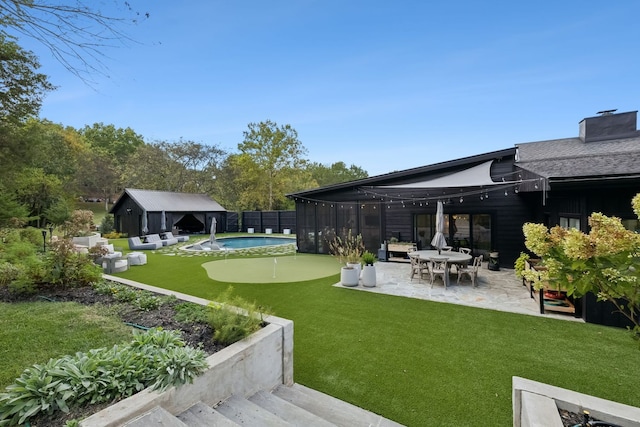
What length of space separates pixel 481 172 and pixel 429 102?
5.33 meters

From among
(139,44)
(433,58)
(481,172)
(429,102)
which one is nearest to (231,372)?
(139,44)

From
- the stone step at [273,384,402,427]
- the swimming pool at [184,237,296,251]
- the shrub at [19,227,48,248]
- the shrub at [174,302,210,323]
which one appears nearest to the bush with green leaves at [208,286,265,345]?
the shrub at [174,302,210,323]

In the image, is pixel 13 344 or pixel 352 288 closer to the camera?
pixel 13 344

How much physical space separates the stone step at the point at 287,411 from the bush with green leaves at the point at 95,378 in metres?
0.75

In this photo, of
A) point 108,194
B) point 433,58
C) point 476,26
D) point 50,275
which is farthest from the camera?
point 108,194

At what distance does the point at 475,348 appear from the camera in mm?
3957

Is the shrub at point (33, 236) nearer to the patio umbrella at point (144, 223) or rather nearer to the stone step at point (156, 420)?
the patio umbrella at point (144, 223)

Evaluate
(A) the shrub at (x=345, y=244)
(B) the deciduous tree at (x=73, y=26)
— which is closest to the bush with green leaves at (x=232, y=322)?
(B) the deciduous tree at (x=73, y=26)

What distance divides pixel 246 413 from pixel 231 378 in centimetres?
34

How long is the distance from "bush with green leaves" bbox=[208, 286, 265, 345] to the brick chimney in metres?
11.6

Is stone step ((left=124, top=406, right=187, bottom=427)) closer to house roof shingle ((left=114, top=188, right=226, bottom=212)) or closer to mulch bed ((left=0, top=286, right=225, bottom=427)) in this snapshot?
mulch bed ((left=0, top=286, right=225, bottom=427))

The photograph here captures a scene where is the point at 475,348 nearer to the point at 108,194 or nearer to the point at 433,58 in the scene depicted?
the point at 433,58

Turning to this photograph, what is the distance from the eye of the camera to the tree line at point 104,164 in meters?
12.2

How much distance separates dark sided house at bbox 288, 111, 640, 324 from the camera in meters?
→ 5.00
